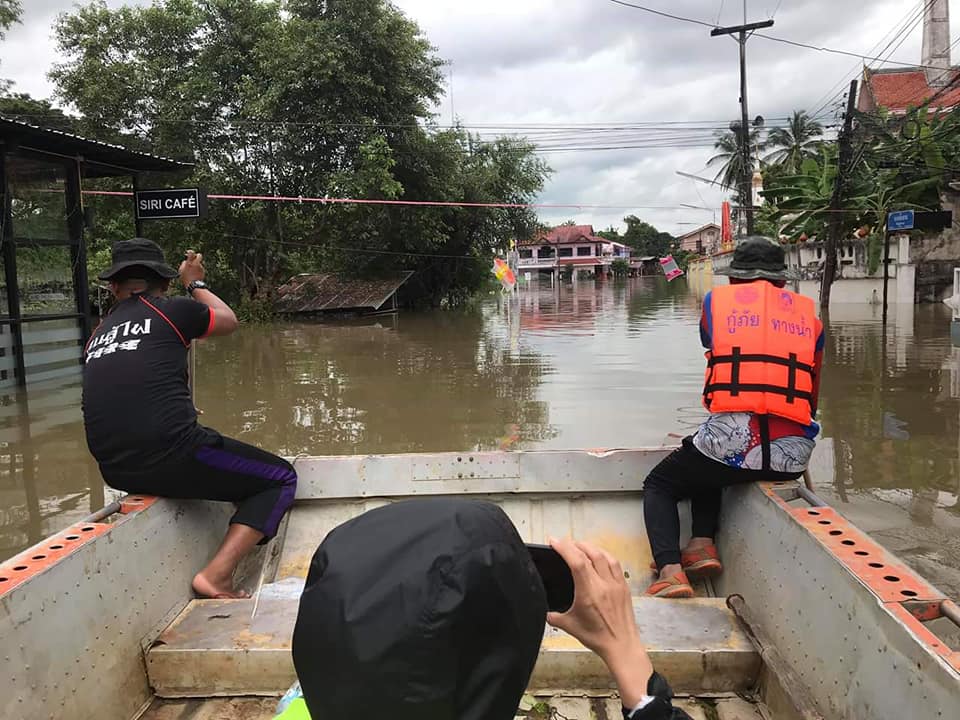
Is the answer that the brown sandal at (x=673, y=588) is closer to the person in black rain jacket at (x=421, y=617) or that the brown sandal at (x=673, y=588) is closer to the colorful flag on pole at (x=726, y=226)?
the person in black rain jacket at (x=421, y=617)

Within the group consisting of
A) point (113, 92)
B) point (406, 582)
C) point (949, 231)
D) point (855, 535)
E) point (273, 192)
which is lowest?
point (855, 535)

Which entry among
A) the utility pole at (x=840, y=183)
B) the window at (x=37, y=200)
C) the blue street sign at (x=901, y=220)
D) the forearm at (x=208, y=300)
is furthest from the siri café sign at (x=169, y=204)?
the blue street sign at (x=901, y=220)

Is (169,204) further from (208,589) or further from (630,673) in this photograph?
(630,673)

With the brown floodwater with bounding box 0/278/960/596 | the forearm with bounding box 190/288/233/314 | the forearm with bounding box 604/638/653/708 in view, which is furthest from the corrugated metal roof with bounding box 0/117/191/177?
the forearm with bounding box 604/638/653/708

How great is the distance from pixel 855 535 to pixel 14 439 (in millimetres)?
8181

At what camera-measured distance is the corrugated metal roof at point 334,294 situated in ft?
87.6

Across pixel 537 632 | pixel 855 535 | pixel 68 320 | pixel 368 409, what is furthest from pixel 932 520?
pixel 68 320

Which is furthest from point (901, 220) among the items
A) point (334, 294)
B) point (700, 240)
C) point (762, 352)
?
point (700, 240)

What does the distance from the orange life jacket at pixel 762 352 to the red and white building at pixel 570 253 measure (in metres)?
80.3

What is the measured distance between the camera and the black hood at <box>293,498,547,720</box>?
0.85m

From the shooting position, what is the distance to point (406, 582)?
87cm

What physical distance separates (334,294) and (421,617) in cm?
2732

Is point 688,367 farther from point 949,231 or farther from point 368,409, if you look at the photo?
point 949,231

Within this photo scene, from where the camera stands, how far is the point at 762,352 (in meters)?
3.07
